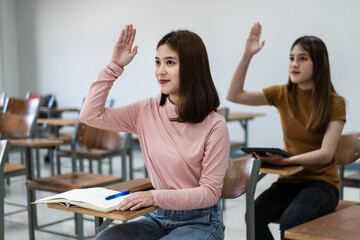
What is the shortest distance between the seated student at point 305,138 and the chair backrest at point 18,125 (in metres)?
1.79

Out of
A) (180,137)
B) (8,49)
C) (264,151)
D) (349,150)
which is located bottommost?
(349,150)

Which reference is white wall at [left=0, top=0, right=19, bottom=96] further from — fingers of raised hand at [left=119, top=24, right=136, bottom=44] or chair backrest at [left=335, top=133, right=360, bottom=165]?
fingers of raised hand at [left=119, top=24, right=136, bottom=44]

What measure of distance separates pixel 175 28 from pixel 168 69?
4.94 metres

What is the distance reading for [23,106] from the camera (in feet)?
15.5

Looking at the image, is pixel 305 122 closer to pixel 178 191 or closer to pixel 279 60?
pixel 178 191

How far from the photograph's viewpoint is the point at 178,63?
153 centimetres

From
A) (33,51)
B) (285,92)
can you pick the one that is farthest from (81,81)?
(285,92)

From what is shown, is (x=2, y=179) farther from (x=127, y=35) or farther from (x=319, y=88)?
(x=319, y=88)

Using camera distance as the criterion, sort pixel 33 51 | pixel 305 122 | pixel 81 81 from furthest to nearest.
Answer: pixel 33 51 < pixel 81 81 < pixel 305 122

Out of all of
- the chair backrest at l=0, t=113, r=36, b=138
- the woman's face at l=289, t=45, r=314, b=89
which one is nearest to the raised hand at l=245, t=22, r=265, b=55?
the woman's face at l=289, t=45, r=314, b=89

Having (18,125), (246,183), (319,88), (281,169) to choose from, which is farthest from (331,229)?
(18,125)

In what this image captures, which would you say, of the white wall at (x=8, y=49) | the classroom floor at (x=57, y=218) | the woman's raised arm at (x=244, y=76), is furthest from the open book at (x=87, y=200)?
the white wall at (x=8, y=49)

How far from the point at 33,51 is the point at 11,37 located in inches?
20.3

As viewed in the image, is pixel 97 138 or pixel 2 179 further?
pixel 97 138
